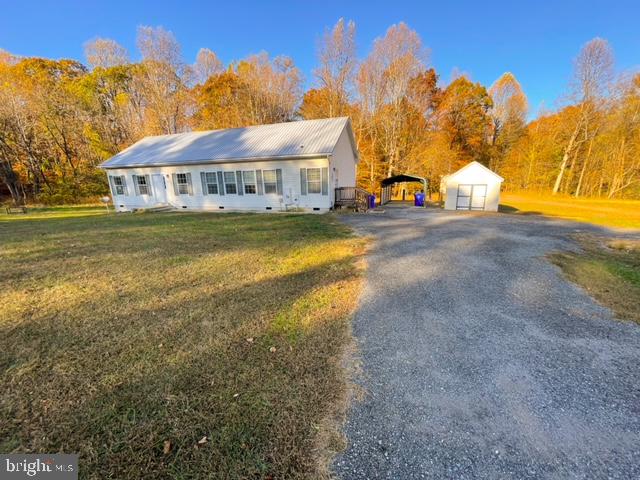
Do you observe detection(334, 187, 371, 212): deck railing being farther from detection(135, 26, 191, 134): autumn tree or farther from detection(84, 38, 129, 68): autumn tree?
detection(84, 38, 129, 68): autumn tree

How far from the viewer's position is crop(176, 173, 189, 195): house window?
1614 centimetres

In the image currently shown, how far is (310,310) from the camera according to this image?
3.77 meters

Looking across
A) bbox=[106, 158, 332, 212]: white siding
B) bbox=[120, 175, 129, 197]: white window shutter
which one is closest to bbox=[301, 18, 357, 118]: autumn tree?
bbox=[106, 158, 332, 212]: white siding

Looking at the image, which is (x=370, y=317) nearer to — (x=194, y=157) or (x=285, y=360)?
(x=285, y=360)

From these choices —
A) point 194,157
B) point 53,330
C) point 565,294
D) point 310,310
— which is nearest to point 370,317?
point 310,310

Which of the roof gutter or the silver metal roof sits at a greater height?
the silver metal roof

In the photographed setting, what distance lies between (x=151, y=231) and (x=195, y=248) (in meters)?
3.77

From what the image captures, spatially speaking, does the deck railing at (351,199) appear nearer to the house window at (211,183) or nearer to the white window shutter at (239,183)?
the white window shutter at (239,183)

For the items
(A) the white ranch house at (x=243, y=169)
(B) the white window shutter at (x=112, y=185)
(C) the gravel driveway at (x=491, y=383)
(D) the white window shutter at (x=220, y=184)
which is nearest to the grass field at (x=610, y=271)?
(C) the gravel driveway at (x=491, y=383)

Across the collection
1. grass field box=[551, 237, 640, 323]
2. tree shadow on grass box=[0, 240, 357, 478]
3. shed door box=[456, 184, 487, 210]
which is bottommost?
grass field box=[551, 237, 640, 323]

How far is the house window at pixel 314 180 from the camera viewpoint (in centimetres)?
1360

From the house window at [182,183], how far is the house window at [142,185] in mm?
2509

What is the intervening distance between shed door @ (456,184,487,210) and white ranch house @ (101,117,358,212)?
728 centimetres

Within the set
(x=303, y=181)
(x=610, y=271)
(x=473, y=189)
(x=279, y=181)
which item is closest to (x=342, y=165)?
(x=303, y=181)
